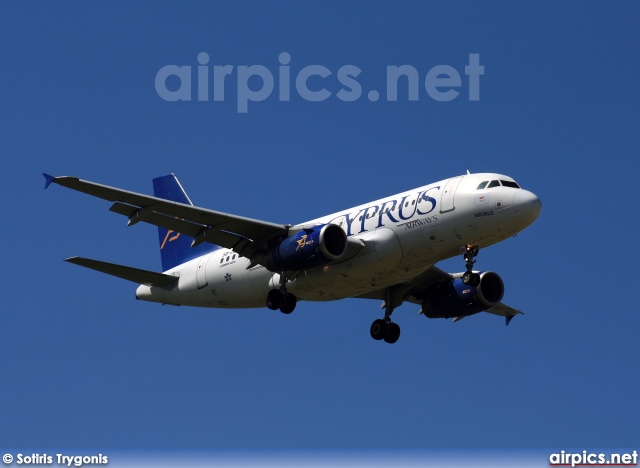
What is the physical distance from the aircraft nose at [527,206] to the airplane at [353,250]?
3 cm

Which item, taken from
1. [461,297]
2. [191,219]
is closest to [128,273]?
[191,219]

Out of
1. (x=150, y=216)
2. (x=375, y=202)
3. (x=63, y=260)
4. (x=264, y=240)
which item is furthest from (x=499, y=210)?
(x=63, y=260)

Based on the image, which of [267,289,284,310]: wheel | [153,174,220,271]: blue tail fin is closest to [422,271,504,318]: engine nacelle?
[267,289,284,310]: wheel

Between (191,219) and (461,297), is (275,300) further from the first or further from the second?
(461,297)

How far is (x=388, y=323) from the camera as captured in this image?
171 ft

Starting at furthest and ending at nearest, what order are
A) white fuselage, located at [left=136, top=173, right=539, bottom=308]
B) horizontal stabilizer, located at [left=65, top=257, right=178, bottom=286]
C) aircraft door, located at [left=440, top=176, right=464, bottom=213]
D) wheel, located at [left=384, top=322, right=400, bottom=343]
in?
wheel, located at [left=384, top=322, right=400, bottom=343] → horizontal stabilizer, located at [left=65, top=257, right=178, bottom=286] → aircraft door, located at [left=440, top=176, right=464, bottom=213] → white fuselage, located at [left=136, top=173, right=539, bottom=308]

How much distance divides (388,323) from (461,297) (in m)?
3.18

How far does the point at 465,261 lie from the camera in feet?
148

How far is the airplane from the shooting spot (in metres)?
44.4

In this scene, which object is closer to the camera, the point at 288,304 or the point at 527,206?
the point at 527,206

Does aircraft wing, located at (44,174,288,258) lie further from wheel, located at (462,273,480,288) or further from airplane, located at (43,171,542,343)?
wheel, located at (462,273,480,288)

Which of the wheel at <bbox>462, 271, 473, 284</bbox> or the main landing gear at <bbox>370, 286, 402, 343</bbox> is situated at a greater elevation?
the main landing gear at <bbox>370, 286, 402, 343</bbox>

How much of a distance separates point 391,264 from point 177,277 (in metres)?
11.1

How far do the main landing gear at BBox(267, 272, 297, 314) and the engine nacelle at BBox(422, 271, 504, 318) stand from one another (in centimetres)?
686
